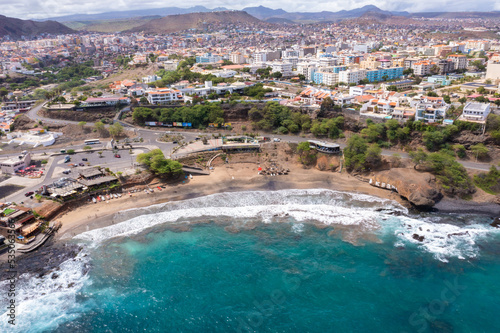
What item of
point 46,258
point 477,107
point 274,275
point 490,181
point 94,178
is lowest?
point 274,275

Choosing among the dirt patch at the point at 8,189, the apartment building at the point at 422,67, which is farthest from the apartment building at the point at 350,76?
the dirt patch at the point at 8,189

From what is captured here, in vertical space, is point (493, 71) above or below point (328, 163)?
above

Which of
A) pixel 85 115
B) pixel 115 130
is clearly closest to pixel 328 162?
pixel 115 130

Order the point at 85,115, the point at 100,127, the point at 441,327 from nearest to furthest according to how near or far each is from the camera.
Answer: the point at 441,327 < the point at 100,127 < the point at 85,115

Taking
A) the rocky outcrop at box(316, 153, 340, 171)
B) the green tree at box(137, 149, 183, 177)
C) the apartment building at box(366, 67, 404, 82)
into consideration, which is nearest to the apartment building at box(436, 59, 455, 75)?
the apartment building at box(366, 67, 404, 82)

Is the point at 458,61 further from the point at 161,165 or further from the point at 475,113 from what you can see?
the point at 161,165

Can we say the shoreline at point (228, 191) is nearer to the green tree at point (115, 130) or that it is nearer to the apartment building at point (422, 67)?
the green tree at point (115, 130)

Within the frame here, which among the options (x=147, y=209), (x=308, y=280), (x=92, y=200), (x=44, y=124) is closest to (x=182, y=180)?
(x=147, y=209)
